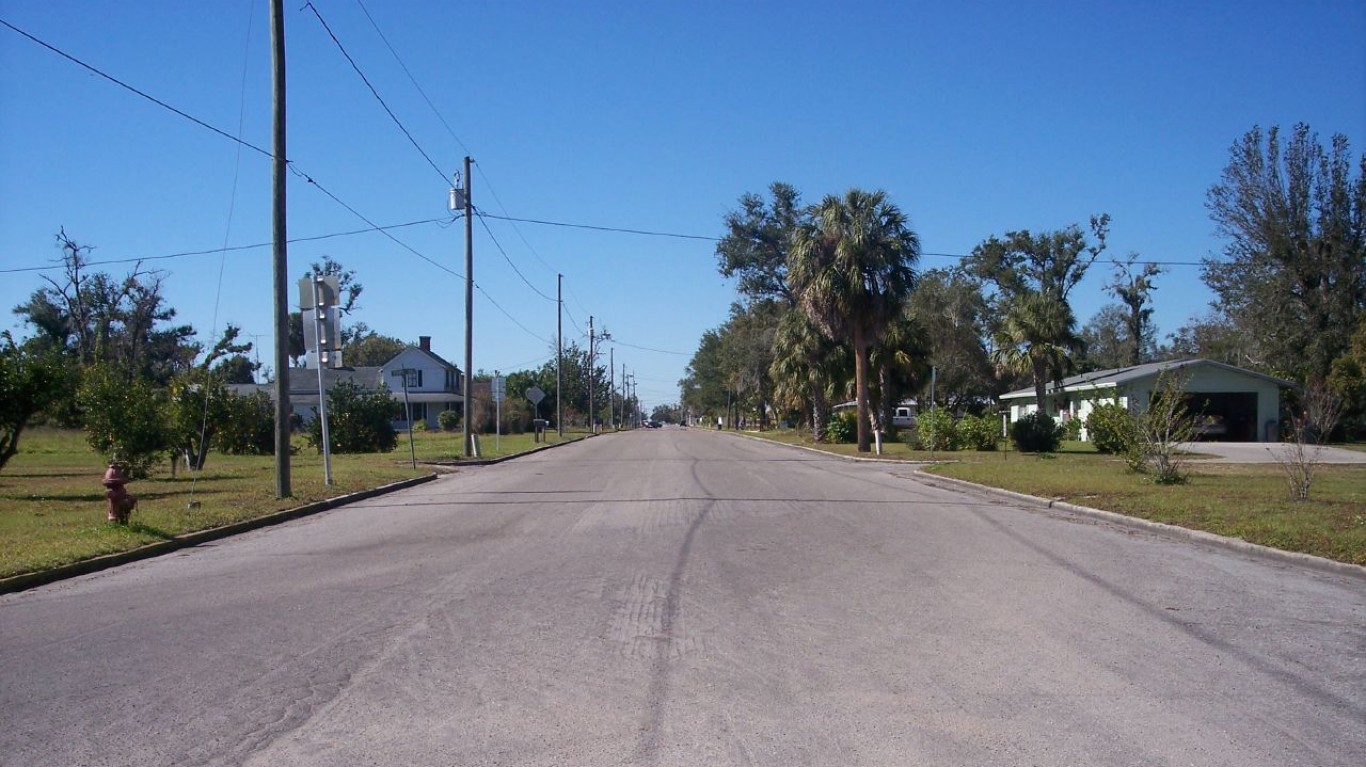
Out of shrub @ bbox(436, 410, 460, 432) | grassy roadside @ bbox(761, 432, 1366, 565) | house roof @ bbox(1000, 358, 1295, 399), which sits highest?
house roof @ bbox(1000, 358, 1295, 399)

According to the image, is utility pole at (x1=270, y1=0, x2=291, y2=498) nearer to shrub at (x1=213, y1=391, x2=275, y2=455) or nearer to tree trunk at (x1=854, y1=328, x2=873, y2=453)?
shrub at (x1=213, y1=391, x2=275, y2=455)

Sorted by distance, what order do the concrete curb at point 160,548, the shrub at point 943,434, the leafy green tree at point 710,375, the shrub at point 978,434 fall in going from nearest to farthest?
1. the concrete curb at point 160,548
2. the shrub at point 978,434
3. the shrub at point 943,434
4. the leafy green tree at point 710,375

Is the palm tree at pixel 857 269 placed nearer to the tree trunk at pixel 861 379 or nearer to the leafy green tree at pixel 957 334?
the tree trunk at pixel 861 379

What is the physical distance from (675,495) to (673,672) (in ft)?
40.9

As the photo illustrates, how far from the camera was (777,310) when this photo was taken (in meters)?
68.9

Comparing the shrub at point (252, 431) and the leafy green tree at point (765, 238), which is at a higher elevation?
the leafy green tree at point (765, 238)

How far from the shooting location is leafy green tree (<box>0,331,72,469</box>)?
19.1m

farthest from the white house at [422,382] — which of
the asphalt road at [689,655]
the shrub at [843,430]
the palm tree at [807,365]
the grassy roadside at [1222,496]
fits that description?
the asphalt road at [689,655]

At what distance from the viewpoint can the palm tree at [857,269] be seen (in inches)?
1452

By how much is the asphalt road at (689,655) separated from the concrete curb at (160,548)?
290mm

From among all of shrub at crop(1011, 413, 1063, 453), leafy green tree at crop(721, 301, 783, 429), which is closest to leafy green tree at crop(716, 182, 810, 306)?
leafy green tree at crop(721, 301, 783, 429)

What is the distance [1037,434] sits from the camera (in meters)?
36.8

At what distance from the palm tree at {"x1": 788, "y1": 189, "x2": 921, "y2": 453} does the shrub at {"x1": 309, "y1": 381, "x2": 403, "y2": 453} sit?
16.5m

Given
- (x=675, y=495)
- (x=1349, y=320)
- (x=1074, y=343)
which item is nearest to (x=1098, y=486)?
(x=675, y=495)
